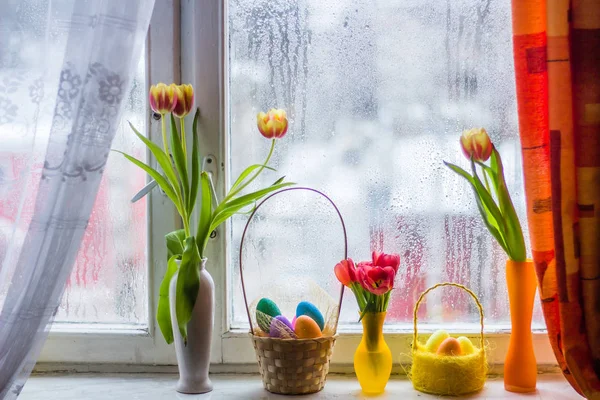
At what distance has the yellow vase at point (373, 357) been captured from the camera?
1.53 metres

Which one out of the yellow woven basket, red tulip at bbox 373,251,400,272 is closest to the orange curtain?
the yellow woven basket

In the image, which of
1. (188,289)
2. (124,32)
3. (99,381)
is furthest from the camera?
(99,381)

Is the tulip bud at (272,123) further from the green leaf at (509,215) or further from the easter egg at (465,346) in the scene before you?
the easter egg at (465,346)

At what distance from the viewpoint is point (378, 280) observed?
4.84ft

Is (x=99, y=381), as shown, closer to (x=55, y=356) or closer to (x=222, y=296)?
(x=55, y=356)

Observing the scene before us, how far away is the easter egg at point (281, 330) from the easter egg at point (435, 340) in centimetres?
30

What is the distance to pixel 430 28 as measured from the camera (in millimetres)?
1707

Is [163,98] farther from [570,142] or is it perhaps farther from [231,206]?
[570,142]

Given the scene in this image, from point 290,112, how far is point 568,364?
0.82m

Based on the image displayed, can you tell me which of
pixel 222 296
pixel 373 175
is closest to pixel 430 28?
pixel 373 175

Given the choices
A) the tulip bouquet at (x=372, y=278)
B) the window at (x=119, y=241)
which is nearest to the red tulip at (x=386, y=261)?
the tulip bouquet at (x=372, y=278)

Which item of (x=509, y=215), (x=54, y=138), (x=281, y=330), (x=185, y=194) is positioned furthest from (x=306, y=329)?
(x=54, y=138)

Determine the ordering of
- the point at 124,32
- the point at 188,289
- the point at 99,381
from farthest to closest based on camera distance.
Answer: the point at 99,381 < the point at 188,289 < the point at 124,32

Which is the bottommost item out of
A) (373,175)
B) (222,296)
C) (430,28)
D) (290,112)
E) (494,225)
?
(222,296)
